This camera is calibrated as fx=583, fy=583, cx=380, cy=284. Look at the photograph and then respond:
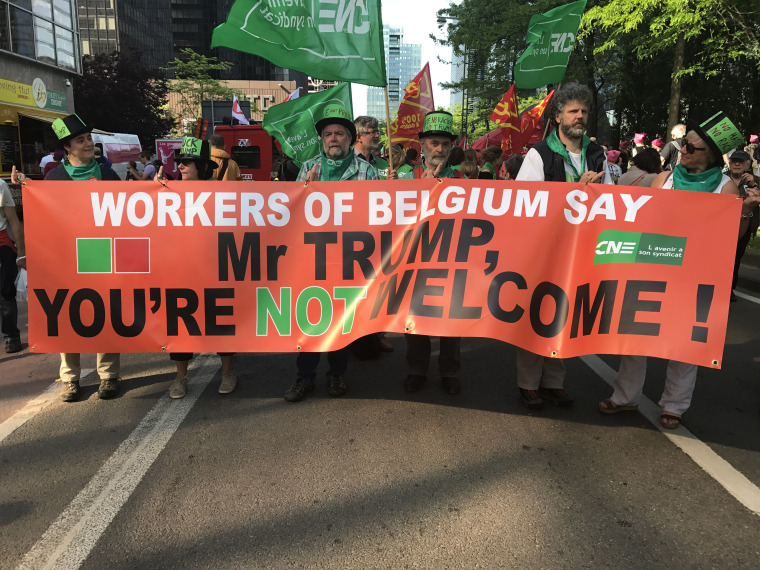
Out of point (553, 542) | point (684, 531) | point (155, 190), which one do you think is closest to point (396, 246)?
point (155, 190)

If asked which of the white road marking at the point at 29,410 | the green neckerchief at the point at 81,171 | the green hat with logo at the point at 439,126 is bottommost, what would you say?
the white road marking at the point at 29,410

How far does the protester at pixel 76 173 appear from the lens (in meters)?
4.30

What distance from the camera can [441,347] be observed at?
444 cm

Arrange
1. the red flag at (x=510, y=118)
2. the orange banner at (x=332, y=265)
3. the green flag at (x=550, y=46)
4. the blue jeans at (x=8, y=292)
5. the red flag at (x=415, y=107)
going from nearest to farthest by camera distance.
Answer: the orange banner at (x=332, y=265), the blue jeans at (x=8, y=292), the green flag at (x=550, y=46), the red flag at (x=415, y=107), the red flag at (x=510, y=118)

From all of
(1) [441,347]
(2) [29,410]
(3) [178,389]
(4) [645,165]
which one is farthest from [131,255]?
(4) [645,165]

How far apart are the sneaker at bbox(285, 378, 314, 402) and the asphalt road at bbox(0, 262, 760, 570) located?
6 centimetres

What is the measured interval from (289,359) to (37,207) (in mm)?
2353

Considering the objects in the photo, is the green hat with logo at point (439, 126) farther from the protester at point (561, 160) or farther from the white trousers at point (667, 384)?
the white trousers at point (667, 384)

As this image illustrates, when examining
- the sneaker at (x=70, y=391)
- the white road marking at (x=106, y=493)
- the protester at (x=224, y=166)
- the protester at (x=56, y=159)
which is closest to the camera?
the white road marking at (x=106, y=493)

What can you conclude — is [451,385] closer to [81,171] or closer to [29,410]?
[29,410]

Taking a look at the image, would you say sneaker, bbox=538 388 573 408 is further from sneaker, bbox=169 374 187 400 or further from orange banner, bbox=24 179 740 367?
sneaker, bbox=169 374 187 400

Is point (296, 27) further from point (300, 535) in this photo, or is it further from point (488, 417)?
point (300, 535)

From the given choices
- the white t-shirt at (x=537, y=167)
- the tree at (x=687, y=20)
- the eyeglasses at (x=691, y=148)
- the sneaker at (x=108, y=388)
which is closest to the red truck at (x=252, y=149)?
the tree at (x=687, y=20)

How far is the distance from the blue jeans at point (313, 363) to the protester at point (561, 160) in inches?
51.8
